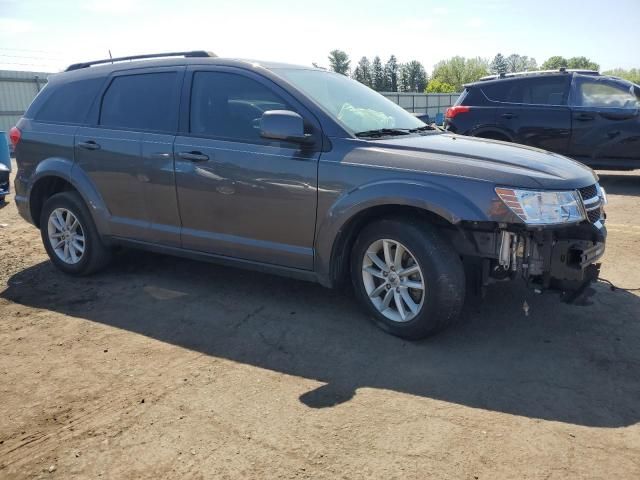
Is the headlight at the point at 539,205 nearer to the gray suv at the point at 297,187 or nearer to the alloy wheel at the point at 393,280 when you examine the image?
the gray suv at the point at 297,187

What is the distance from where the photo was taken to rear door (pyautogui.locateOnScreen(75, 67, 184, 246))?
4660 millimetres

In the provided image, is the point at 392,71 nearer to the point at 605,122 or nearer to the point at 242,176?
the point at 605,122

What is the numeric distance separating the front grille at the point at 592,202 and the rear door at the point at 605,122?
5.85 m

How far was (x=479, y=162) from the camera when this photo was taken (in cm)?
361

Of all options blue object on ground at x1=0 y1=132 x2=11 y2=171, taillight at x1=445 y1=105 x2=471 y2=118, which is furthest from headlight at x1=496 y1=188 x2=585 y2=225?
blue object on ground at x1=0 y1=132 x2=11 y2=171

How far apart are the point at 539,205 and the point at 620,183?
7601 mm

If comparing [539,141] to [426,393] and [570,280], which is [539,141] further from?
[426,393]

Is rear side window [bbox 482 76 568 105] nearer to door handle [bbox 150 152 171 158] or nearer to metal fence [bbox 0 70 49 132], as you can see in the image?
door handle [bbox 150 152 171 158]

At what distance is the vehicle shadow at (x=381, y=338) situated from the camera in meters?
3.14

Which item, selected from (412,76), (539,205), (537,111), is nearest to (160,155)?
(539,205)

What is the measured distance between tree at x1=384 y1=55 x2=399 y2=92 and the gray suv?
3853 inches

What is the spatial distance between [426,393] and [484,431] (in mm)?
436

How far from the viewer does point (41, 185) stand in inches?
217

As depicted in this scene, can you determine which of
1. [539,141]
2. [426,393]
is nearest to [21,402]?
[426,393]
